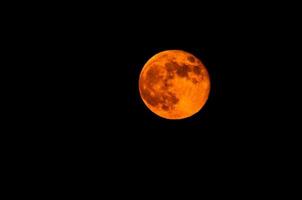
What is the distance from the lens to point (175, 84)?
4.50 metres

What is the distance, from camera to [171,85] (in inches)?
177

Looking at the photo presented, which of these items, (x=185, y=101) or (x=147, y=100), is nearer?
(x=185, y=101)

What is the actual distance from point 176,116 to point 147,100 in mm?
488

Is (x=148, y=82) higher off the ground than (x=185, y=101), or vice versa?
(x=148, y=82)

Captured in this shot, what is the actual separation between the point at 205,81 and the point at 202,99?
0.28 m

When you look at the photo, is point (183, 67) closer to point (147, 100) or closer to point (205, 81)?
point (205, 81)

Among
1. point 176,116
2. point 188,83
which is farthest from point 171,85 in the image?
point 176,116

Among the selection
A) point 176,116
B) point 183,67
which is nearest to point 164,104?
point 176,116

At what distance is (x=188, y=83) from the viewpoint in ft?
14.8

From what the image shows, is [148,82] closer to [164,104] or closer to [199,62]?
[164,104]

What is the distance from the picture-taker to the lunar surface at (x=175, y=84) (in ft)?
14.8

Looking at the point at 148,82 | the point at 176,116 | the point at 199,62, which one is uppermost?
the point at 199,62

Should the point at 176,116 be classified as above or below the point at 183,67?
below

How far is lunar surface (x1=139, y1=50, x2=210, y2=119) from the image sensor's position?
452 centimetres
